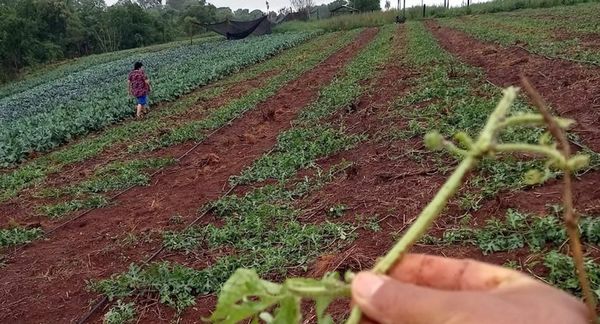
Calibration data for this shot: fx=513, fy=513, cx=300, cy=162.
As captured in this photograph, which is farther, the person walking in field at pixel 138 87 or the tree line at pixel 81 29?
the tree line at pixel 81 29

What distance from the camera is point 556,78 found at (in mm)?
9938

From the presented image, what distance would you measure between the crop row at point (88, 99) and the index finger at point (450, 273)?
12551mm

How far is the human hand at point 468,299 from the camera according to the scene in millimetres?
1101

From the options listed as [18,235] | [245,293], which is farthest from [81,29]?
[245,293]

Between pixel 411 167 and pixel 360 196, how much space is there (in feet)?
3.12

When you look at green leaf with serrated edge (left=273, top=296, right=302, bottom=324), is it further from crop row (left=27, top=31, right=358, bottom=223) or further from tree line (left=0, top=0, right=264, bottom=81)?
tree line (left=0, top=0, right=264, bottom=81)

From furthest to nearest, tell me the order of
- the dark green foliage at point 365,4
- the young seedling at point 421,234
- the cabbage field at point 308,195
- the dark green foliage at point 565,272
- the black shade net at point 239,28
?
the dark green foliage at point 365,4
the black shade net at point 239,28
the dark green foliage at point 565,272
the cabbage field at point 308,195
the young seedling at point 421,234

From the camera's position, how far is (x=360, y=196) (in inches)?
248

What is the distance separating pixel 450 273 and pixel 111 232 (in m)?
6.25

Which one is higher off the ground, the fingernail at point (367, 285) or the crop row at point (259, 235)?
the fingernail at point (367, 285)

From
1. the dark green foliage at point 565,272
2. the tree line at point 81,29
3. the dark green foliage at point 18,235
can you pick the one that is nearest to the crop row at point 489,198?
the dark green foliage at point 565,272

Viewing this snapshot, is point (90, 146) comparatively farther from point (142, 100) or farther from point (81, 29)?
point (81, 29)

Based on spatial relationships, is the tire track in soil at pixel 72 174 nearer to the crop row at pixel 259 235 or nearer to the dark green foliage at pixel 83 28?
the crop row at pixel 259 235

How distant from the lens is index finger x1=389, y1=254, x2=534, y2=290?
1322 mm
